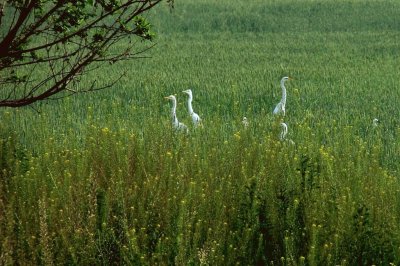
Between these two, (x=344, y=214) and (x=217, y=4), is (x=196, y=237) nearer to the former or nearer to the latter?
(x=344, y=214)

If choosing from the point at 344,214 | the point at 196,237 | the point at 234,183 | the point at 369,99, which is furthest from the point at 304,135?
the point at 369,99

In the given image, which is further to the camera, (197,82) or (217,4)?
(217,4)

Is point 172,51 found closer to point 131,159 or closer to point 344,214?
point 131,159

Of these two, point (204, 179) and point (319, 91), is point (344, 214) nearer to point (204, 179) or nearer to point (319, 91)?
point (204, 179)

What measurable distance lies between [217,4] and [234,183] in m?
23.7

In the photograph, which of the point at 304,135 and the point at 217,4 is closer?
the point at 304,135

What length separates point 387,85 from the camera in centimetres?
1614

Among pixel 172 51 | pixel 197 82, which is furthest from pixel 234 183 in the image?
pixel 172 51

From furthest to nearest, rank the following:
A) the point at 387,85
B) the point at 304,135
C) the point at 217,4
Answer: the point at 217,4 → the point at 387,85 → the point at 304,135

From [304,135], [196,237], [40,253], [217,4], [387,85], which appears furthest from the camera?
[217,4]

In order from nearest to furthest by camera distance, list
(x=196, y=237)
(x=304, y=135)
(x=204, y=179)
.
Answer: (x=196, y=237) → (x=204, y=179) → (x=304, y=135)

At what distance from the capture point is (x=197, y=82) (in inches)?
649

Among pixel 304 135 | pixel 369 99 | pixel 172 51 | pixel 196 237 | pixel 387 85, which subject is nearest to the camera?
pixel 196 237

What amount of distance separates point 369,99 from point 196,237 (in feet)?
32.7
